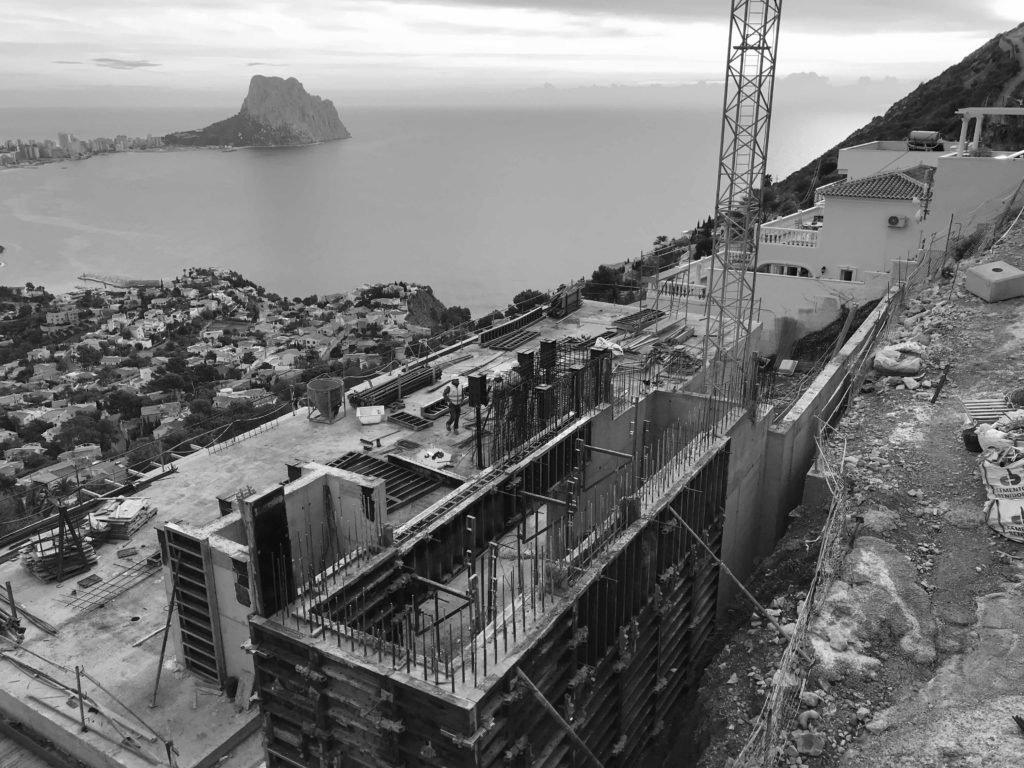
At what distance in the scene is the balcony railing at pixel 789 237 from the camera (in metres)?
31.6

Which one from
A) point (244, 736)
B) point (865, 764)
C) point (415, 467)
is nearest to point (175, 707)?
point (244, 736)

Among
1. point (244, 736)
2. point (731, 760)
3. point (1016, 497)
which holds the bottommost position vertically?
point (244, 736)

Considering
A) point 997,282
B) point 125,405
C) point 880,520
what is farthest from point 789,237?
point 125,405

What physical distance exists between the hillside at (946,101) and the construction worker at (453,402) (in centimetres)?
3156

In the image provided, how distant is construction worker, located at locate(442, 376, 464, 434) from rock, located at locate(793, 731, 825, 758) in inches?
449

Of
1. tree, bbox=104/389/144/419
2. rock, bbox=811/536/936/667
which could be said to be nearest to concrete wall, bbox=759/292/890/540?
rock, bbox=811/536/936/667

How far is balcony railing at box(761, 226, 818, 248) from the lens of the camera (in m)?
31.6

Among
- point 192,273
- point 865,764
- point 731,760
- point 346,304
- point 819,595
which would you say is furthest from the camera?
point 192,273

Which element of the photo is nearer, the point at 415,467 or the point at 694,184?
the point at 415,467

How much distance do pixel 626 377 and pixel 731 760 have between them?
36.3ft

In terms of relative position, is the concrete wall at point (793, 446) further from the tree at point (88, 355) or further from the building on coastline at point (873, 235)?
the tree at point (88, 355)

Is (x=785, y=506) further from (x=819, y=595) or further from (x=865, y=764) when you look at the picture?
(x=865, y=764)

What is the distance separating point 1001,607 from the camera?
34.4ft

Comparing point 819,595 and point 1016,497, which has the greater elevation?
point 1016,497
